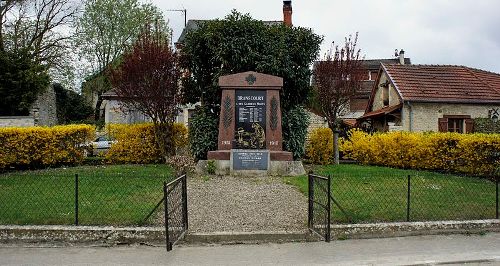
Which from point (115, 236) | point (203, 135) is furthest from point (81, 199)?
point (203, 135)

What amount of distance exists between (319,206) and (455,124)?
21495 millimetres

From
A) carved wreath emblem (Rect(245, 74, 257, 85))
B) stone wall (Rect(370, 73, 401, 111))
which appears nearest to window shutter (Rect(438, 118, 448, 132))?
A: stone wall (Rect(370, 73, 401, 111))

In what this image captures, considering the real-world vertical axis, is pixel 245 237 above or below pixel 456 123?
below

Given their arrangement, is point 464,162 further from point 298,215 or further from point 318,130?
point 298,215

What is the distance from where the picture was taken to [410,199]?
10133 millimetres

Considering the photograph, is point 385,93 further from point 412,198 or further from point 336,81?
point 412,198

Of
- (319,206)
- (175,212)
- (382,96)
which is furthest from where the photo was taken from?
(382,96)

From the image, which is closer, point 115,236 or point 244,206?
point 115,236

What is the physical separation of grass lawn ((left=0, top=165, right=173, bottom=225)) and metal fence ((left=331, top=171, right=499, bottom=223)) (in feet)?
12.9

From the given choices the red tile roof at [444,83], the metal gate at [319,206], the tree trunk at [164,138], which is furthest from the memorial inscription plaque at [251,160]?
the red tile roof at [444,83]

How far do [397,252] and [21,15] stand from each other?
1209 inches

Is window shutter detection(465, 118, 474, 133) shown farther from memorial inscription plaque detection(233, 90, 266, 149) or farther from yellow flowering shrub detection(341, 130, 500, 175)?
memorial inscription plaque detection(233, 90, 266, 149)

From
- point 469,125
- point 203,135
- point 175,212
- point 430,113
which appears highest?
point 430,113

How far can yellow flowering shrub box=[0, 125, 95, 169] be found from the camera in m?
16.2
